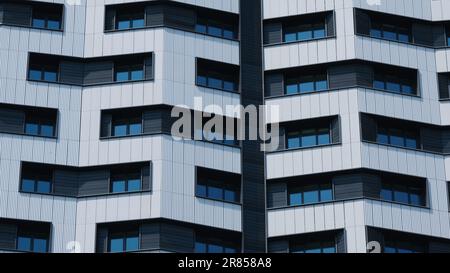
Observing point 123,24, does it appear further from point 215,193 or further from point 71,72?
point 215,193

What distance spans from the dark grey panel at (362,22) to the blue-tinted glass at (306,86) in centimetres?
432

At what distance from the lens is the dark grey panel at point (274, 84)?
6047 cm

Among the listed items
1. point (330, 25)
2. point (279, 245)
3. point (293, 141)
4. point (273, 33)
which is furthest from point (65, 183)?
point (330, 25)

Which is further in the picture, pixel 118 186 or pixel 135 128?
pixel 135 128

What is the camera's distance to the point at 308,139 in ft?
193

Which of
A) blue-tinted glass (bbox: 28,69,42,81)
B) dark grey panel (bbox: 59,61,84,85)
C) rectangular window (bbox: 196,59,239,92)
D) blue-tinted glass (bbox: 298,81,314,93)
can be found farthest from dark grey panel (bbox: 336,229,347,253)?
blue-tinted glass (bbox: 28,69,42,81)

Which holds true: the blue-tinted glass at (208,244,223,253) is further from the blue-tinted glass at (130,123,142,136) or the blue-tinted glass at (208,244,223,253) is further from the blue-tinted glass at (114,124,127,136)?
the blue-tinted glass at (114,124,127,136)

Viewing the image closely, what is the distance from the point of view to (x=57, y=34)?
198ft

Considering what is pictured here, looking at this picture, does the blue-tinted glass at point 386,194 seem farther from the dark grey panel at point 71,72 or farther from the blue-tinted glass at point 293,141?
the dark grey panel at point 71,72

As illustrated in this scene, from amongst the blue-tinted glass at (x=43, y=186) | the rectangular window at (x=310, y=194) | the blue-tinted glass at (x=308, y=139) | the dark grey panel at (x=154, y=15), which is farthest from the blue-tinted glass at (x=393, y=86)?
the blue-tinted glass at (x=43, y=186)

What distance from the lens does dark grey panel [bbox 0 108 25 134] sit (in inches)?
2259

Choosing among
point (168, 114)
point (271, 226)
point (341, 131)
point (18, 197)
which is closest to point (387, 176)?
point (341, 131)

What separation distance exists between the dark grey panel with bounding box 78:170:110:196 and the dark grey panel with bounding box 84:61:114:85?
5988mm

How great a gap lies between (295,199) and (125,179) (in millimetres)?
9804
